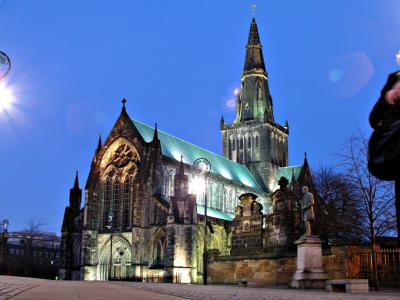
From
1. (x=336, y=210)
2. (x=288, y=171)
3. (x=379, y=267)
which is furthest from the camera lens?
(x=288, y=171)

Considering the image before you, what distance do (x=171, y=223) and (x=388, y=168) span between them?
4457cm

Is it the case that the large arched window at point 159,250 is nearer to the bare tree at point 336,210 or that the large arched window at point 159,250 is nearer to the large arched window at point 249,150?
the bare tree at point 336,210

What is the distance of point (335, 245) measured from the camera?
23953mm

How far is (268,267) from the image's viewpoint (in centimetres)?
2931

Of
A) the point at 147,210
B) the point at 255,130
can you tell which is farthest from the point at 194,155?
the point at 255,130

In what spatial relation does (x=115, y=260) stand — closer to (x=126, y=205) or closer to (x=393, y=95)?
(x=126, y=205)

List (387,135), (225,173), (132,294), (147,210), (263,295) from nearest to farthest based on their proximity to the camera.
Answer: (387,135) < (132,294) < (263,295) < (147,210) < (225,173)

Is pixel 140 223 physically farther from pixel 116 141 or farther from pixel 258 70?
pixel 258 70

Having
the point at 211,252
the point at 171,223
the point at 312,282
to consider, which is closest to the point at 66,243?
the point at 171,223

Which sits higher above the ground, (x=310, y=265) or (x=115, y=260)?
(x=310, y=265)

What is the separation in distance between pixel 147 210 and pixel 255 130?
31.6 m

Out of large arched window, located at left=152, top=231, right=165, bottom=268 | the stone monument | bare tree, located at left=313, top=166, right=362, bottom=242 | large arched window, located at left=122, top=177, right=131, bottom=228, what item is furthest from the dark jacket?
large arched window, located at left=122, top=177, right=131, bottom=228

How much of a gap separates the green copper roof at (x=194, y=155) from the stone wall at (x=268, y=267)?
22176mm

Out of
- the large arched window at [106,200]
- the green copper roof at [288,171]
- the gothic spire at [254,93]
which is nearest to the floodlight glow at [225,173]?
the green copper roof at [288,171]
